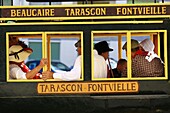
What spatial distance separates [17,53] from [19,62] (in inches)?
5.0

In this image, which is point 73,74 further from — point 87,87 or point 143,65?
point 143,65

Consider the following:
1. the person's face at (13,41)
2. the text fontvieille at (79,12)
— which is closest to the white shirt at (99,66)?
the text fontvieille at (79,12)

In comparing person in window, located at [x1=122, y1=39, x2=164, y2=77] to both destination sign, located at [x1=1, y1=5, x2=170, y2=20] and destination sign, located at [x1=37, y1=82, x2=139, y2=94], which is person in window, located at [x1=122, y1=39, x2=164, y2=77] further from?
destination sign, located at [x1=1, y1=5, x2=170, y2=20]

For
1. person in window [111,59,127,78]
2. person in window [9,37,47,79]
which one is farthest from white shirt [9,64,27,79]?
person in window [111,59,127,78]

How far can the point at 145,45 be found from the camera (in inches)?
228

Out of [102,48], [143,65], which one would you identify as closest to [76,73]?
[102,48]

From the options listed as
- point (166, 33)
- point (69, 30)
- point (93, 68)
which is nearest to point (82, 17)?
point (69, 30)

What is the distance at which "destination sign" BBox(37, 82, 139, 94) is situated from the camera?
5445 mm

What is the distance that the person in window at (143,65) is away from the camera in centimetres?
561

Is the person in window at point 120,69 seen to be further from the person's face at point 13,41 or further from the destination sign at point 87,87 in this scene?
the person's face at point 13,41

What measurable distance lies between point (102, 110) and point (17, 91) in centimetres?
104

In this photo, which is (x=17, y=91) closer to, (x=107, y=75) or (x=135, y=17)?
(x=107, y=75)

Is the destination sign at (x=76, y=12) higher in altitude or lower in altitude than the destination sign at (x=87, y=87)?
higher

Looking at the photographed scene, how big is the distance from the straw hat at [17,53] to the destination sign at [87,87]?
491 mm
